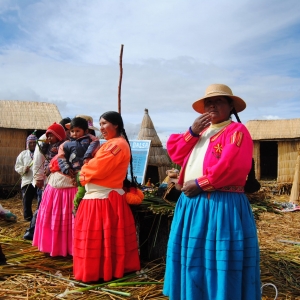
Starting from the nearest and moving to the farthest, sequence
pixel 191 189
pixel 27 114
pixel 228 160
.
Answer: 1. pixel 228 160
2. pixel 191 189
3. pixel 27 114

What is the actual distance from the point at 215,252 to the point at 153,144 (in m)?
7.30

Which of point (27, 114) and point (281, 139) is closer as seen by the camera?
point (27, 114)

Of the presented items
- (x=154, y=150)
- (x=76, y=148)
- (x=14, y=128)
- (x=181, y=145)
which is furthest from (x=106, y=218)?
(x=14, y=128)

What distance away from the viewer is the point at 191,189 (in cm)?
270

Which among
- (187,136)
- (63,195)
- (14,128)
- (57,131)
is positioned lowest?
(63,195)

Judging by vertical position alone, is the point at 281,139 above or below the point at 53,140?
above

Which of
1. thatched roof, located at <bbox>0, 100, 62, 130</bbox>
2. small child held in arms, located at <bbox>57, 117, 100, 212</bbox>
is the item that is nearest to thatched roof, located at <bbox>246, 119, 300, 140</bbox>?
thatched roof, located at <bbox>0, 100, 62, 130</bbox>

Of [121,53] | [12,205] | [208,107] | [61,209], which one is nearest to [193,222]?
[208,107]

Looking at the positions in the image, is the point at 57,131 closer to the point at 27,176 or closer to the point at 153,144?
the point at 27,176

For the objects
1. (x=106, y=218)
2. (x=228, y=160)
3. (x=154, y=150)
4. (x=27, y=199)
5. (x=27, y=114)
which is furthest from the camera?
(x=27, y=114)

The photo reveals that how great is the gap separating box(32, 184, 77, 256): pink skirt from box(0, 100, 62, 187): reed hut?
6.99m

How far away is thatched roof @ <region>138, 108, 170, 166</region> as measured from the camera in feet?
31.6

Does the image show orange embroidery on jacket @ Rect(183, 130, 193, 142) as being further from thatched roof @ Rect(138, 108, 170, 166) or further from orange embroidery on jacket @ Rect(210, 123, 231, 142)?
thatched roof @ Rect(138, 108, 170, 166)

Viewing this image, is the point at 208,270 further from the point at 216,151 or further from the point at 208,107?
the point at 208,107
